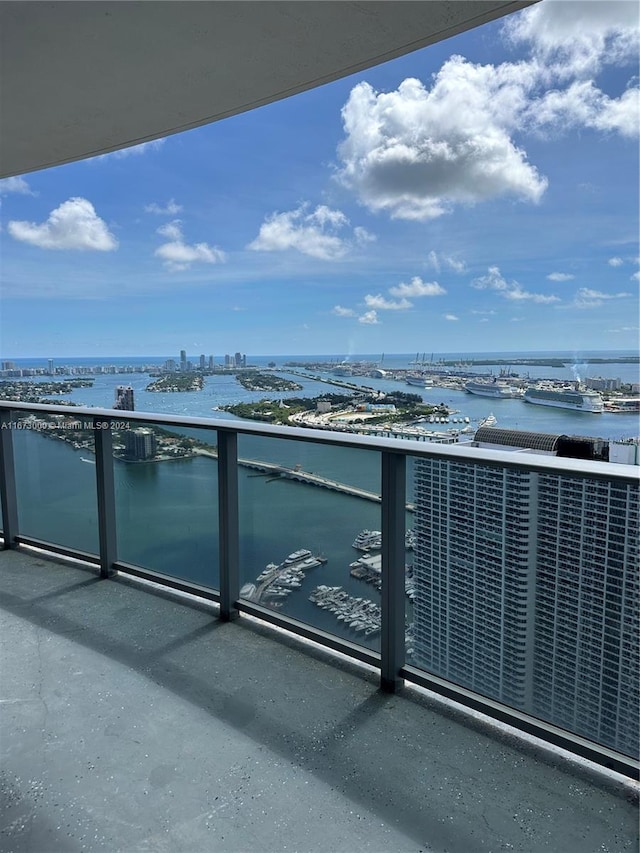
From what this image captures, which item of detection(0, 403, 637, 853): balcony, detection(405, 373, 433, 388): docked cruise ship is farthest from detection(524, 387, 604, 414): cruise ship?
detection(0, 403, 637, 853): balcony

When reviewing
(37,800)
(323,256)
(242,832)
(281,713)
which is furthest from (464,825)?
(323,256)

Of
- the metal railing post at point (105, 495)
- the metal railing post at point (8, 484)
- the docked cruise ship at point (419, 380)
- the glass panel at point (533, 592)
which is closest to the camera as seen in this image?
the glass panel at point (533, 592)

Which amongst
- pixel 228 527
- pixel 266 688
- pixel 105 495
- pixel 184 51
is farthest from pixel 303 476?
pixel 184 51

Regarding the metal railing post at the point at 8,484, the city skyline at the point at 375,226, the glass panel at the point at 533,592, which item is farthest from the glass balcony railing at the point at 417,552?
the city skyline at the point at 375,226

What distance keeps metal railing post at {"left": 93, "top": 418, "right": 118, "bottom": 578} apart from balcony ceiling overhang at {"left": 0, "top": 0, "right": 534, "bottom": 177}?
5.28ft

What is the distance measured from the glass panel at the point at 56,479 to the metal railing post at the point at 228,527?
42.2 inches

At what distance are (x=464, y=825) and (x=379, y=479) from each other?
Result: 112 cm

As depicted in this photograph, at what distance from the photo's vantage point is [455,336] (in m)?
15.0

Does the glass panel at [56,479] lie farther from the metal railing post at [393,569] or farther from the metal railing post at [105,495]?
the metal railing post at [393,569]

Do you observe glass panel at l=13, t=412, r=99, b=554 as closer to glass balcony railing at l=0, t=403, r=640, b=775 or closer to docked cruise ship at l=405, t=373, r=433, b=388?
glass balcony railing at l=0, t=403, r=640, b=775

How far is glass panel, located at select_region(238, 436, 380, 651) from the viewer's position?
2.14 metres

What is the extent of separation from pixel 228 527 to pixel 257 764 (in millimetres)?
1159

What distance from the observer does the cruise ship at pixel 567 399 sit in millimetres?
4223

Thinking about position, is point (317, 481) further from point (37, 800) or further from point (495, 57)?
point (495, 57)
